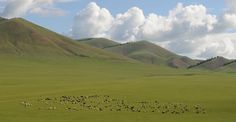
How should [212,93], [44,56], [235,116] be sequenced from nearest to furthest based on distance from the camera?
1. [235,116]
2. [212,93]
3. [44,56]

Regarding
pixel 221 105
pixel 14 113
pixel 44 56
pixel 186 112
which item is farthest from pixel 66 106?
pixel 44 56

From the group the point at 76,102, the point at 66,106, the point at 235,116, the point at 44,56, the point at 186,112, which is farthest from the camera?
the point at 44,56

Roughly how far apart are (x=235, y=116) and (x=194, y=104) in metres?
8.31

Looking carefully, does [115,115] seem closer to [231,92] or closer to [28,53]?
[231,92]

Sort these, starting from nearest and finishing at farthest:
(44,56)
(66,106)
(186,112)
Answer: (186,112) → (66,106) → (44,56)

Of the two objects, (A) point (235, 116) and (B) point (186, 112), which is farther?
(B) point (186, 112)

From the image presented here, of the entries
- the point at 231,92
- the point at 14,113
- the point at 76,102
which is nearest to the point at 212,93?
the point at 231,92

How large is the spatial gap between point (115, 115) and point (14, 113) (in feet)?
24.9

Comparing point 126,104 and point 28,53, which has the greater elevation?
point 28,53

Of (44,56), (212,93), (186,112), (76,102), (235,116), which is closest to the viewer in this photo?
(235,116)

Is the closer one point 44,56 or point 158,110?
point 158,110

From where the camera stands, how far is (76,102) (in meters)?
45.3

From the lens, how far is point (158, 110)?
3991 centimetres

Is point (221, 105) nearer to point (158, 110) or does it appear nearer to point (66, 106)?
point (158, 110)
